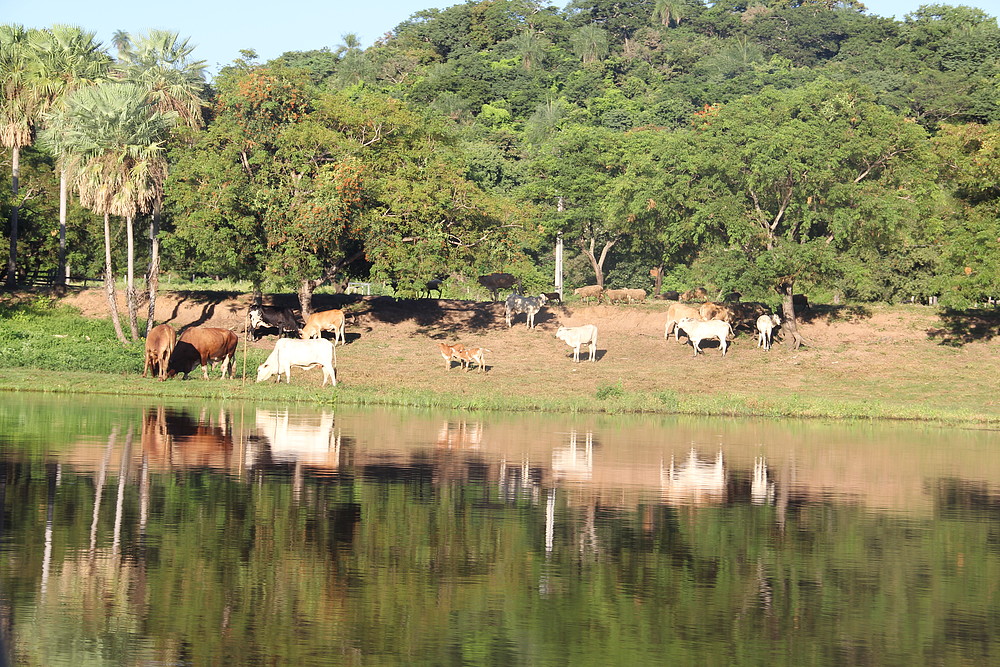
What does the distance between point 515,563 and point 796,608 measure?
12.6 feet

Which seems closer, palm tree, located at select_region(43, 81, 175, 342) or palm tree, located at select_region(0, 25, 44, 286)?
palm tree, located at select_region(43, 81, 175, 342)

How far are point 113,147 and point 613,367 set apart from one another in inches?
920

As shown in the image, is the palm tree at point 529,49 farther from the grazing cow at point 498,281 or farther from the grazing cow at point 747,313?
the grazing cow at point 747,313

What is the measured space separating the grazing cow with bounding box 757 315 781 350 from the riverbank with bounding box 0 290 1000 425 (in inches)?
20.5

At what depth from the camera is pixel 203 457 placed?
1022 inches

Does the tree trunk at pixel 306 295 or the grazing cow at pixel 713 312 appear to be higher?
the tree trunk at pixel 306 295

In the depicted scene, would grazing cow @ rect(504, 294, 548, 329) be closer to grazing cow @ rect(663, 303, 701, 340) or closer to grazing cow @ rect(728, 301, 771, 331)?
grazing cow @ rect(663, 303, 701, 340)

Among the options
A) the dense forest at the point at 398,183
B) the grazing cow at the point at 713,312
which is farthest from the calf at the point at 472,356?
the grazing cow at the point at 713,312

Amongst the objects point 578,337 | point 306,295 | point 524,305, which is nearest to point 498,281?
point 524,305

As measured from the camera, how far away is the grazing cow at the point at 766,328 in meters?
57.5

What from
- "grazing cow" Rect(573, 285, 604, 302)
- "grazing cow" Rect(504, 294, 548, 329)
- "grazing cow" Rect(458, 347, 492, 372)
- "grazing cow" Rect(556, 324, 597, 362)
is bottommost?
"grazing cow" Rect(458, 347, 492, 372)

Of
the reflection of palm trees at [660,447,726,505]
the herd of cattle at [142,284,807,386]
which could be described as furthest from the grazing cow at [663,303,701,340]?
the reflection of palm trees at [660,447,726,505]

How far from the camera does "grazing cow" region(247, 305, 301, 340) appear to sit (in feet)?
191

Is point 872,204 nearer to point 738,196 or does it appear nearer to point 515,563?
point 738,196
